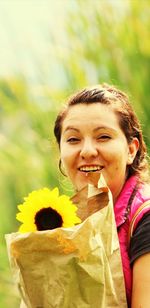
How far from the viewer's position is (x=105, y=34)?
2613 millimetres

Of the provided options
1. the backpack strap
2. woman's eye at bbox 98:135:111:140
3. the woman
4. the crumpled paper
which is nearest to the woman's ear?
the woman

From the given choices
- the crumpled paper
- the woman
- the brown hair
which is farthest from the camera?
the brown hair

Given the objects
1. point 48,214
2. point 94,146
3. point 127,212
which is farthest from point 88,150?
point 48,214

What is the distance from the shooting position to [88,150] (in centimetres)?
132

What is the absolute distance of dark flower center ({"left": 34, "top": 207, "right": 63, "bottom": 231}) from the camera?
1.08m

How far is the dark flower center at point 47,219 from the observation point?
108 centimetres

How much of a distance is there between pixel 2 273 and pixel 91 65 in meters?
0.86

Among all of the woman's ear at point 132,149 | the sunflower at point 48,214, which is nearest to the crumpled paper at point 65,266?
the sunflower at point 48,214

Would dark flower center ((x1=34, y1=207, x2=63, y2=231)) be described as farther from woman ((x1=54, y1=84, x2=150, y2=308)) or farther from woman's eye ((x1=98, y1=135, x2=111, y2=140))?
woman's eye ((x1=98, y1=135, x2=111, y2=140))

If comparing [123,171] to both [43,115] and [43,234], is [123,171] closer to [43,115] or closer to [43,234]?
[43,234]

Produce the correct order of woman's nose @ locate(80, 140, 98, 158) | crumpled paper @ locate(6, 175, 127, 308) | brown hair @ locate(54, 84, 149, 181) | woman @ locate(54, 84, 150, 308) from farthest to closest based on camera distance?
brown hair @ locate(54, 84, 149, 181) → woman's nose @ locate(80, 140, 98, 158) → woman @ locate(54, 84, 150, 308) → crumpled paper @ locate(6, 175, 127, 308)

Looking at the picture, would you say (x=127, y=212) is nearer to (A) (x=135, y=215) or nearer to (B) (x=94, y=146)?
(A) (x=135, y=215)

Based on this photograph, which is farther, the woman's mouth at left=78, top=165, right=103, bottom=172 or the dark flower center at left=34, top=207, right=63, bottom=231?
the woman's mouth at left=78, top=165, right=103, bottom=172

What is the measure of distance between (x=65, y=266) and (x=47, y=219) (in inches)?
3.2
